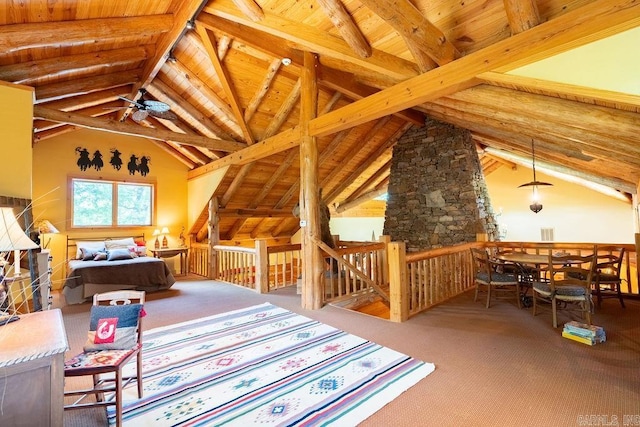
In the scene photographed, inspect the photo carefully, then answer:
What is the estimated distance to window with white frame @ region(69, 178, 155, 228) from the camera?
680 cm

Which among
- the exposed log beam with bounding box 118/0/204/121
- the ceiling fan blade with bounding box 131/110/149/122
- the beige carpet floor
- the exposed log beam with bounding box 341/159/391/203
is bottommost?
the beige carpet floor

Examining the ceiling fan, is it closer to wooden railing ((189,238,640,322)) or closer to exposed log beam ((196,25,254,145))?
exposed log beam ((196,25,254,145))

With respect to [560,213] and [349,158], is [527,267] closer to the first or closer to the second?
[349,158]

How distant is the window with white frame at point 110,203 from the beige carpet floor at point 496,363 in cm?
301

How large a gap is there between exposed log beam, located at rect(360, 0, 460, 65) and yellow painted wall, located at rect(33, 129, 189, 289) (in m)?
6.19

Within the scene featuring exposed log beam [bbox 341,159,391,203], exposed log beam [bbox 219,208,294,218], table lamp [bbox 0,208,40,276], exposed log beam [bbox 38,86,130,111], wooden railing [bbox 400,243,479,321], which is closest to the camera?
table lamp [bbox 0,208,40,276]

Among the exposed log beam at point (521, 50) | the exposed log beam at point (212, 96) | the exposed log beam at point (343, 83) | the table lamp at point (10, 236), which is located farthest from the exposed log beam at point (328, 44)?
the table lamp at point (10, 236)

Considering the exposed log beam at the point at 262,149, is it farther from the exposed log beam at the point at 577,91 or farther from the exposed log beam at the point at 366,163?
the exposed log beam at the point at 366,163

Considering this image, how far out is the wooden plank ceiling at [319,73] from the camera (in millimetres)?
2455

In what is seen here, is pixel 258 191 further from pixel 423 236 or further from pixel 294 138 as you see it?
pixel 423 236

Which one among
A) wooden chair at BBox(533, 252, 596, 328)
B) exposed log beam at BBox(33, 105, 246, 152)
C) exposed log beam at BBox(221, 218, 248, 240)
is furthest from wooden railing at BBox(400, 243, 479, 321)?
exposed log beam at BBox(221, 218, 248, 240)

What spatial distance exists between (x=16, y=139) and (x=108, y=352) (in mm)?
3619

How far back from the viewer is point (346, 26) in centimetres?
305

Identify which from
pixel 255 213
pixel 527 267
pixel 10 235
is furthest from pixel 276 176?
pixel 10 235
